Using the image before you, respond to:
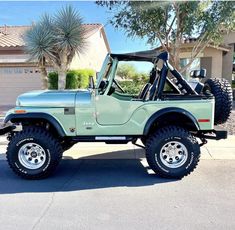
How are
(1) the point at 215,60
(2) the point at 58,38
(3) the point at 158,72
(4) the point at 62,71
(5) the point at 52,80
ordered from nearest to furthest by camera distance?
1. (3) the point at 158,72
2. (2) the point at 58,38
3. (4) the point at 62,71
4. (5) the point at 52,80
5. (1) the point at 215,60

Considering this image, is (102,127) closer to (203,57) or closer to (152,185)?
(152,185)

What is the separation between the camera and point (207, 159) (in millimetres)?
5984

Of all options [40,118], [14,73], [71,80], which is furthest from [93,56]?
[40,118]

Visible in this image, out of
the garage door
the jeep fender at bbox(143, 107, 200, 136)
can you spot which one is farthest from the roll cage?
the garage door

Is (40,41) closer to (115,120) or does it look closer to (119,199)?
(115,120)

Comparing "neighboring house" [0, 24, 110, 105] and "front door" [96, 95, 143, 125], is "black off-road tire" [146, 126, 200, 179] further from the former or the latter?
"neighboring house" [0, 24, 110, 105]

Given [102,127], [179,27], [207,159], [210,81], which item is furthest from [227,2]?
[102,127]

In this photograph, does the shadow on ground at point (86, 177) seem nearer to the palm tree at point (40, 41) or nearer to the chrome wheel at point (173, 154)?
Result: the chrome wheel at point (173, 154)

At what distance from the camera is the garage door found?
611 inches

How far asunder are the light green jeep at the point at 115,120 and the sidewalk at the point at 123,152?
121 centimetres

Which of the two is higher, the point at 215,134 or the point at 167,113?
the point at 167,113

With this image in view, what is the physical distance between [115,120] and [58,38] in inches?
313

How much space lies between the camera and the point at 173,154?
199 inches

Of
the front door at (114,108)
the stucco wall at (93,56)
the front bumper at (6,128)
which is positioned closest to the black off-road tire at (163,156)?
the front door at (114,108)
